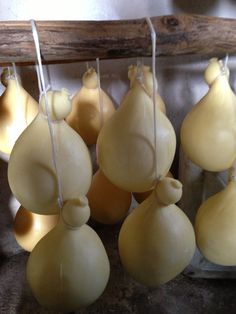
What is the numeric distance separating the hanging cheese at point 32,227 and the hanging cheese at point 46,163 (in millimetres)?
202

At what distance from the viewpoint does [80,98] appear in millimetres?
568

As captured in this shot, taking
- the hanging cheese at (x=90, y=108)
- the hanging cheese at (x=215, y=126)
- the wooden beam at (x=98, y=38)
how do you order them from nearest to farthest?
the wooden beam at (x=98, y=38) → the hanging cheese at (x=215, y=126) → the hanging cheese at (x=90, y=108)

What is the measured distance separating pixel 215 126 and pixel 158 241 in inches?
6.6

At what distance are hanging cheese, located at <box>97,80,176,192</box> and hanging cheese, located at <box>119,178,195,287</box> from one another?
0.03 meters

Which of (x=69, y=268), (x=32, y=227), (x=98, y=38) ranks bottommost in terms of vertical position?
(x=32, y=227)

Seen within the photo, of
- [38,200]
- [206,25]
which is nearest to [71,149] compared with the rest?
[38,200]

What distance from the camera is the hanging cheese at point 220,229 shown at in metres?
0.44

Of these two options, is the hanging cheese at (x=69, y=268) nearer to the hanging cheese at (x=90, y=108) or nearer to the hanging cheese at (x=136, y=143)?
the hanging cheese at (x=136, y=143)

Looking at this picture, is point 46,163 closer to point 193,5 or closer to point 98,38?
point 98,38

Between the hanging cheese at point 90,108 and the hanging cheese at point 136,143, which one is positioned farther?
the hanging cheese at point 90,108

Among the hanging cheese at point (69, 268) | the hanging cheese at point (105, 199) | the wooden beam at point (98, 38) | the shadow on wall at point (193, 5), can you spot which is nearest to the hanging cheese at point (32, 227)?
the hanging cheese at point (105, 199)

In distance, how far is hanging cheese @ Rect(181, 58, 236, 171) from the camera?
17.2 inches

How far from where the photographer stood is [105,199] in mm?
521

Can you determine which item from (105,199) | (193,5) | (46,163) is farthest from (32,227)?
(193,5)
